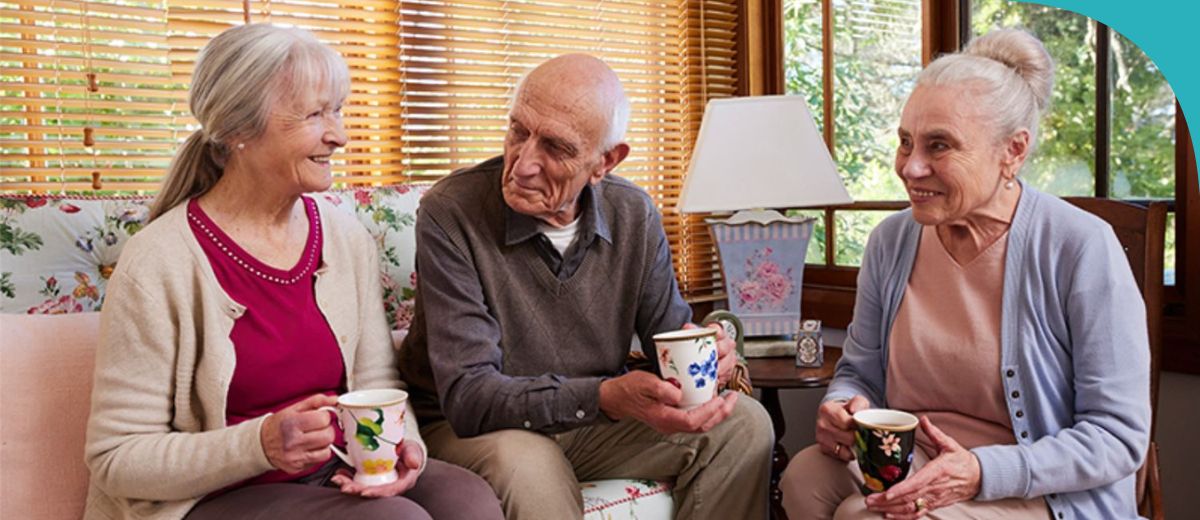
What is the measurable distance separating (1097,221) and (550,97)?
0.90 metres

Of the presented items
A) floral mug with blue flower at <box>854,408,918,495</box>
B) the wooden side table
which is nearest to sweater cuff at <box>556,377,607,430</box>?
floral mug with blue flower at <box>854,408,918,495</box>

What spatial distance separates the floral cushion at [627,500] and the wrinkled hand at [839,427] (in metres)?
Result: 0.35

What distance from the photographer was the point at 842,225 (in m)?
3.19

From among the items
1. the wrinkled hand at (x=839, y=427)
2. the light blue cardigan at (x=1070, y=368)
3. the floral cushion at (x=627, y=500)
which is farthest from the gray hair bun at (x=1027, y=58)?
the floral cushion at (x=627, y=500)

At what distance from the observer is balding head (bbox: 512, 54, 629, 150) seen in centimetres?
177

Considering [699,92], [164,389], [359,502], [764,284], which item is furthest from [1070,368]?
[699,92]

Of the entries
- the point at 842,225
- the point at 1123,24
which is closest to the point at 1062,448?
the point at 1123,24

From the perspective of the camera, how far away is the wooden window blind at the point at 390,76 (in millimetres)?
2258

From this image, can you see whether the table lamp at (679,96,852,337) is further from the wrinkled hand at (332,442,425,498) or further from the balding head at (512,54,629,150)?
the wrinkled hand at (332,442,425,498)

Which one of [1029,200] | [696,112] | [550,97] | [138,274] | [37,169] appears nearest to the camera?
[138,274]

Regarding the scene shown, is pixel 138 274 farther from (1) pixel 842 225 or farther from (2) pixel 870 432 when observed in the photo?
(1) pixel 842 225

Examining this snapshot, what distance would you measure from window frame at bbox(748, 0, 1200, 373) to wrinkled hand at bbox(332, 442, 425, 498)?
1.75 metres

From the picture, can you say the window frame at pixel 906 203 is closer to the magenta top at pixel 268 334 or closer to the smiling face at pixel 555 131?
the smiling face at pixel 555 131

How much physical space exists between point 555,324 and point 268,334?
1.69 ft
